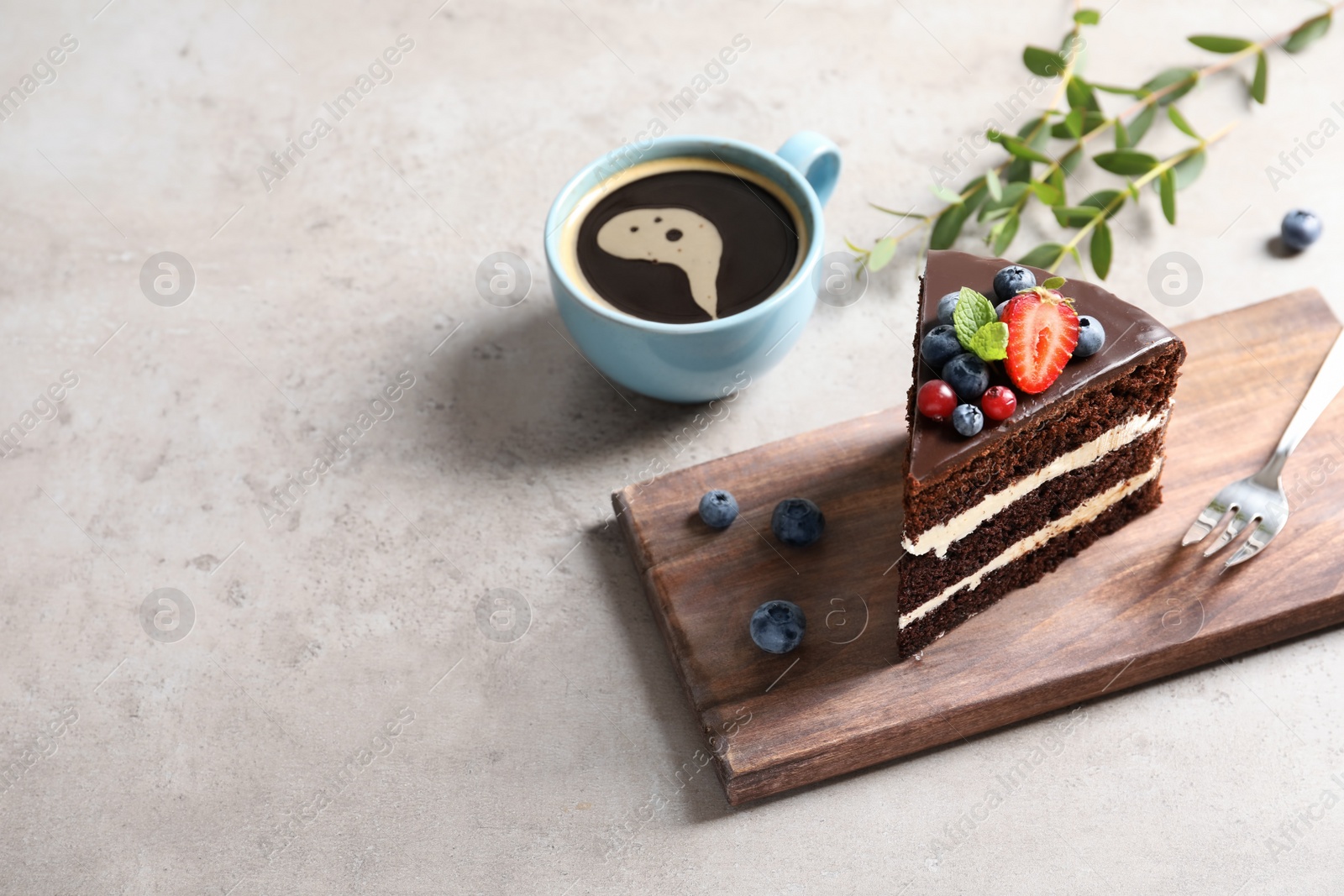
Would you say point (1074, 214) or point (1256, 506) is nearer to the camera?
point (1256, 506)

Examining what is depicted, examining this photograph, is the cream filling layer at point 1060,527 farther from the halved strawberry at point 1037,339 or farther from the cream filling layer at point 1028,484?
the halved strawberry at point 1037,339

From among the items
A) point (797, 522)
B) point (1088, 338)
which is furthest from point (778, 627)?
point (1088, 338)

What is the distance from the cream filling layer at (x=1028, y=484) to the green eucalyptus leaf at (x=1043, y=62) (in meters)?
1.17

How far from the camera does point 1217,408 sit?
2.71 metres

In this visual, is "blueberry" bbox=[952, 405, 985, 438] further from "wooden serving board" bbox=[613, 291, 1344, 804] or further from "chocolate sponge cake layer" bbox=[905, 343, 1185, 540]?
"wooden serving board" bbox=[613, 291, 1344, 804]

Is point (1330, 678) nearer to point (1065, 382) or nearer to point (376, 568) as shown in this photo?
point (1065, 382)

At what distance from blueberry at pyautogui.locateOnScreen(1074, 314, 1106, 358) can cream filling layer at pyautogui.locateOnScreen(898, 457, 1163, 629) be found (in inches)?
15.8

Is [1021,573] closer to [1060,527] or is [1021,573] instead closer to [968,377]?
[1060,527]

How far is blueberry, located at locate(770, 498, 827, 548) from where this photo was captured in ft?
8.18

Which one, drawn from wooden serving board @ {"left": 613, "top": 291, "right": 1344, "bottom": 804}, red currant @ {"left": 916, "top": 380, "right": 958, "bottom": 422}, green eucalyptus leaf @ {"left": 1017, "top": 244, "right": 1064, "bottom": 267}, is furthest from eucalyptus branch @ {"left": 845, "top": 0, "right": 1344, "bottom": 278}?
red currant @ {"left": 916, "top": 380, "right": 958, "bottom": 422}

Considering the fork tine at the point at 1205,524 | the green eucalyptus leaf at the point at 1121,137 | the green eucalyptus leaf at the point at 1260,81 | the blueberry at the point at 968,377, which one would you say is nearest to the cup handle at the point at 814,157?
the blueberry at the point at 968,377

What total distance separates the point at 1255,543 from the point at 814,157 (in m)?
1.28

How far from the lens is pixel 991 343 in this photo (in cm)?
220

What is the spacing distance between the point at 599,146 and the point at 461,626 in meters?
1.58
